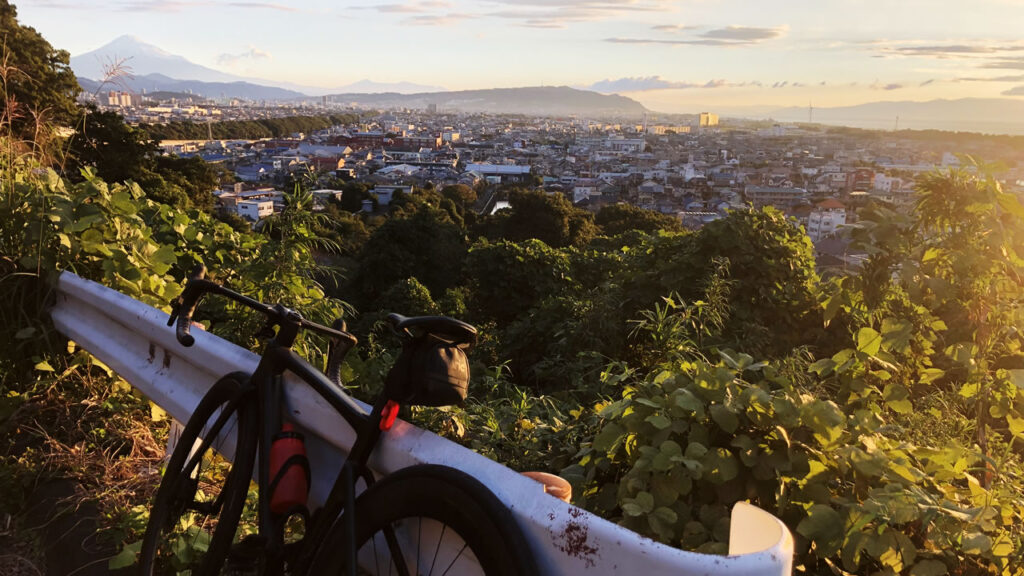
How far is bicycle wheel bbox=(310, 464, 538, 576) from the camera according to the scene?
3.02ft

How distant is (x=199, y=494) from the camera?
1854 millimetres

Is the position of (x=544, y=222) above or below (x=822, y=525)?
below

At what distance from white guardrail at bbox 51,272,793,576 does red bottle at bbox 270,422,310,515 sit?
0.18 ft

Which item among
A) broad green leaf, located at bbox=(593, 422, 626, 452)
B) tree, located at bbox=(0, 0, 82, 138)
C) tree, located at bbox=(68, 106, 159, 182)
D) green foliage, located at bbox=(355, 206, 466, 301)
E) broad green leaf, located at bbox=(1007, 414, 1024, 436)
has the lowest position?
green foliage, located at bbox=(355, 206, 466, 301)

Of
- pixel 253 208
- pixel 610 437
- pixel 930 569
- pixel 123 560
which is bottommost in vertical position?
pixel 253 208

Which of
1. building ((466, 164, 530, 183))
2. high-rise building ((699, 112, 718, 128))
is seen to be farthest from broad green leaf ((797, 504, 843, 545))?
high-rise building ((699, 112, 718, 128))

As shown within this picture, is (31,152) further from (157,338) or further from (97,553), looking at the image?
(97,553)

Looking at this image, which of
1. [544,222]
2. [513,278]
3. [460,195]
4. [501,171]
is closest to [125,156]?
[513,278]

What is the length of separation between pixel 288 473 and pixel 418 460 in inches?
14.1

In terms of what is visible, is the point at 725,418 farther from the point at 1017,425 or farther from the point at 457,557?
the point at 1017,425

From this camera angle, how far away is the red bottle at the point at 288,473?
133cm

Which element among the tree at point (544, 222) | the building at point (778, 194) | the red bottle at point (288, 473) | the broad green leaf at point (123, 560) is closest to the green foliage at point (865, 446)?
the red bottle at point (288, 473)

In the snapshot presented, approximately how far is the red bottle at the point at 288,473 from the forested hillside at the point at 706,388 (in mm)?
573

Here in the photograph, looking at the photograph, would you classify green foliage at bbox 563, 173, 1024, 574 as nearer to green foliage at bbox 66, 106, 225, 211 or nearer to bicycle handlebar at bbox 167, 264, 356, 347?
bicycle handlebar at bbox 167, 264, 356, 347
